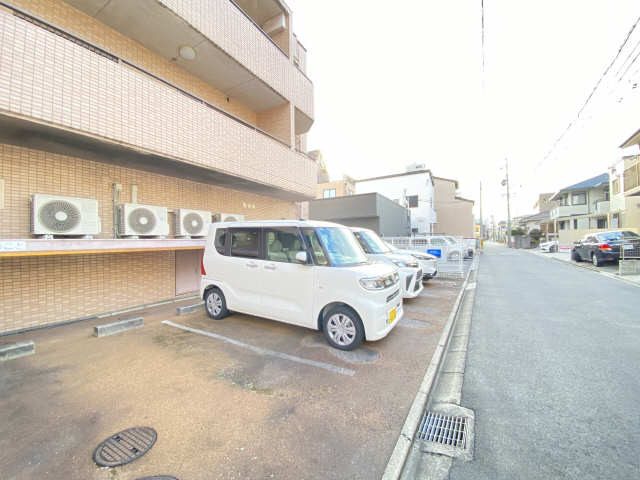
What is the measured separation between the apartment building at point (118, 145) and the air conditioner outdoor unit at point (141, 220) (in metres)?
0.02

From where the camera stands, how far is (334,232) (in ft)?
14.1

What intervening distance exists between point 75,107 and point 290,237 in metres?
3.68

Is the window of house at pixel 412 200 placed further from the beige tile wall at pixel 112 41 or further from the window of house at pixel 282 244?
the window of house at pixel 282 244

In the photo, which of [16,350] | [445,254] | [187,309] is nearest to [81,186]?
[16,350]

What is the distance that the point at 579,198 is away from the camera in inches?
1109

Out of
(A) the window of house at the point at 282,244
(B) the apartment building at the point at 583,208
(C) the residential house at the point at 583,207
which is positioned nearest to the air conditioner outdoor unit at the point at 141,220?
(A) the window of house at the point at 282,244

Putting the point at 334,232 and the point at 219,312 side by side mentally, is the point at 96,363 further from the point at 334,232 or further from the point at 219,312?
the point at 334,232

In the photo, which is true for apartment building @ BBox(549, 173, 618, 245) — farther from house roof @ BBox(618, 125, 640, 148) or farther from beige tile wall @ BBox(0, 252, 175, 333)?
beige tile wall @ BBox(0, 252, 175, 333)

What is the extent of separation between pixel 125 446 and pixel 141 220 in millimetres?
4343

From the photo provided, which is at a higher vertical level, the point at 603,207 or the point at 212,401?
the point at 603,207

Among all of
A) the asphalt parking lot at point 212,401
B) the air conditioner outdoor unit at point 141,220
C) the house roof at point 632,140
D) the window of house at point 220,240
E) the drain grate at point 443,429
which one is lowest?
the drain grate at point 443,429

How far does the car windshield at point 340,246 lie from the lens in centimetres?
385

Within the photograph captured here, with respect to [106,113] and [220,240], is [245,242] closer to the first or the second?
[220,240]

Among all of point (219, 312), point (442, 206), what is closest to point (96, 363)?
point (219, 312)
